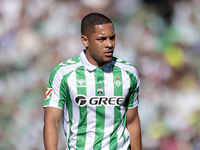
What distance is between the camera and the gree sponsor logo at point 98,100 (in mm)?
3008

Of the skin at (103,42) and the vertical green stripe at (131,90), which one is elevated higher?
the skin at (103,42)

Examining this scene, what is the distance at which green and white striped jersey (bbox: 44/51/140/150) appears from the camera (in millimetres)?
3014

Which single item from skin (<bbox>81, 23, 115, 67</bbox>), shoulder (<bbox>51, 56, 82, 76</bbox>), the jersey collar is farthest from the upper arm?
skin (<bbox>81, 23, 115, 67</bbox>)

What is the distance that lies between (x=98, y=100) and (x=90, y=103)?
7cm

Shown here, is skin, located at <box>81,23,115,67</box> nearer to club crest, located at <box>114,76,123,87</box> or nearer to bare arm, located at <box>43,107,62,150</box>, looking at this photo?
club crest, located at <box>114,76,123,87</box>

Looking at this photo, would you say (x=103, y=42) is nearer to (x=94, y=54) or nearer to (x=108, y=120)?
(x=94, y=54)

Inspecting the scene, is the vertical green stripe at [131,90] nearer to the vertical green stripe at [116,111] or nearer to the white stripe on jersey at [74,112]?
the vertical green stripe at [116,111]

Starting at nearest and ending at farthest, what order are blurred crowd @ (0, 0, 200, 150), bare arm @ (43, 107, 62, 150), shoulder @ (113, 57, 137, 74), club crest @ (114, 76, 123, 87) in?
1. bare arm @ (43, 107, 62, 150)
2. club crest @ (114, 76, 123, 87)
3. shoulder @ (113, 57, 137, 74)
4. blurred crowd @ (0, 0, 200, 150)

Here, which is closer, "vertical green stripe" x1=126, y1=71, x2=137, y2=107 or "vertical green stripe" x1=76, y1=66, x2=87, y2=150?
"vertical green stripe" x1=76, y1=66, x2=87, y2=150

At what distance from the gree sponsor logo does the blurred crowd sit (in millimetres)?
2307

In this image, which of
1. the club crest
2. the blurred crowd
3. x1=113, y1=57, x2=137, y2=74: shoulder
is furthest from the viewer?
the blurred crowd

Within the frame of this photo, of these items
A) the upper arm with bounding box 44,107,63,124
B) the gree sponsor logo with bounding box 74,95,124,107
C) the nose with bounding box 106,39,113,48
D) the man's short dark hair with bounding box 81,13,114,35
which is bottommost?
the upper arm with bounding box 44,107,63,124

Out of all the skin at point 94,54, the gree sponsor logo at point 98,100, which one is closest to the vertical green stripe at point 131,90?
the gree sponsor logo at point 98,100

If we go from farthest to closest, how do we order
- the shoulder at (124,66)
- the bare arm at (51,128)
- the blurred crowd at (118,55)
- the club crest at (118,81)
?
the blurred crowd at (118,55)
the shoulder at (124,66)
the club crest at (118,81)
the bare arm at (51,128)
